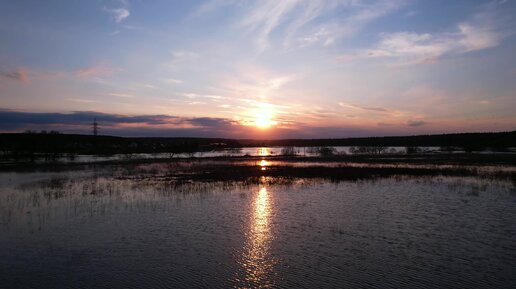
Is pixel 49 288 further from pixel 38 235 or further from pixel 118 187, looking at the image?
pixel 118 187

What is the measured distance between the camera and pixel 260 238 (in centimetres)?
1319

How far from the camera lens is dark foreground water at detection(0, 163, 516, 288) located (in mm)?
9523

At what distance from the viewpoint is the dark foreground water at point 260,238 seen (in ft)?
31.2

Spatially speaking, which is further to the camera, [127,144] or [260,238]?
[127,144]

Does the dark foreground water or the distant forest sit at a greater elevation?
the distant forest

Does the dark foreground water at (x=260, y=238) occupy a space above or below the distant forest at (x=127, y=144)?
below

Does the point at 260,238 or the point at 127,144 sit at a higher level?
the point at 127,144

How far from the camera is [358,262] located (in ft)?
34.5

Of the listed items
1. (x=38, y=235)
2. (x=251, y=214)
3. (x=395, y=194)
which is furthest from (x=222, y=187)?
(x=38, y=235)

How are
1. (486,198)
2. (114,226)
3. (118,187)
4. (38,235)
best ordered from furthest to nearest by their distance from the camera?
(118,187), (486,198), (114,226), (38,235)

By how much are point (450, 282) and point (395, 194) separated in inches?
528

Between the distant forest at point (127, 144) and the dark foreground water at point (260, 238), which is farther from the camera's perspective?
the distant forest at point (127, 144)

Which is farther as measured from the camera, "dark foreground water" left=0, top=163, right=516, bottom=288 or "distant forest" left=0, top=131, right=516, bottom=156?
"distant forest" left=0, top=131, right=516, bottom=156

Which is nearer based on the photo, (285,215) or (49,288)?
(49,288)
